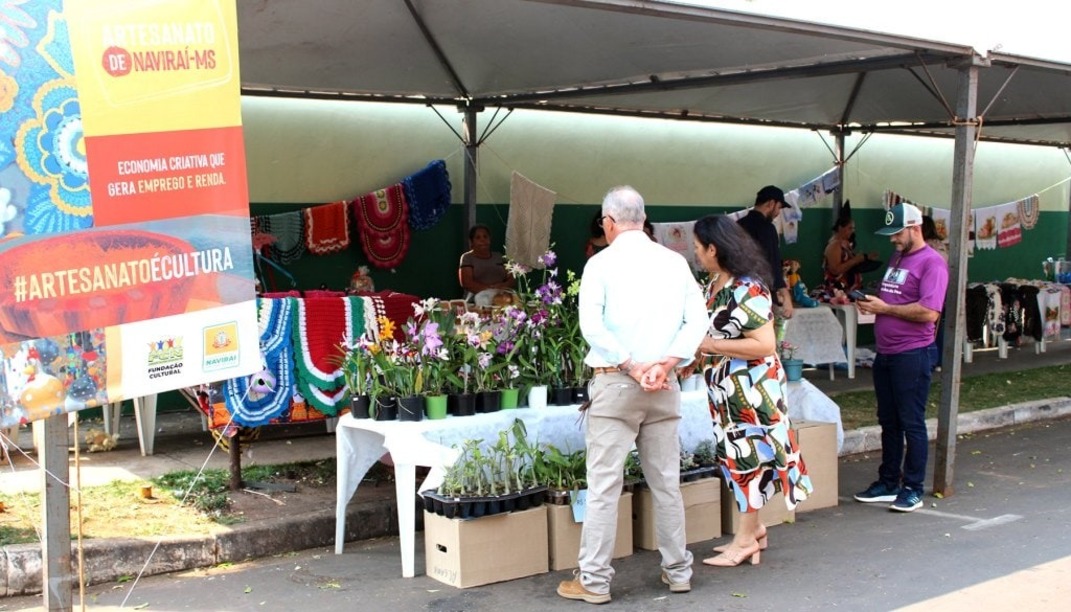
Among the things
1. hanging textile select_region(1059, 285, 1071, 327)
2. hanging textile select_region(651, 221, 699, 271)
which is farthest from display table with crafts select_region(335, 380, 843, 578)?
hanging textile select_region(1059, 285, 1071, 327)

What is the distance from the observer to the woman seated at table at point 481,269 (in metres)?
10.6

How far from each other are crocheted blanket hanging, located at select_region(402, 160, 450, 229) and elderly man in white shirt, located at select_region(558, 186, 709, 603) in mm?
6023

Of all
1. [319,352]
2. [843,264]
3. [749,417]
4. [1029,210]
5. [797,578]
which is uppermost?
[1029,210]

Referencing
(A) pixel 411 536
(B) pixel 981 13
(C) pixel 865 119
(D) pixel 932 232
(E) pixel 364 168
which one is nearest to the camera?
(A) pixel 411 536

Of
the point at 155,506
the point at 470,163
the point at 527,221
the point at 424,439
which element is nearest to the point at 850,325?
the point at 527,221

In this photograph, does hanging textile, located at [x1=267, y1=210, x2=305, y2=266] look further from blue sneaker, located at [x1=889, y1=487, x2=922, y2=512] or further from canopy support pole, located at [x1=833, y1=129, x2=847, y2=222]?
canopy support pole, located at [x1=833, y1=129, x2=847, y2=222]

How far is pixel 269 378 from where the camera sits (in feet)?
22.4

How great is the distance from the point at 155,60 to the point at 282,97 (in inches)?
A: 251

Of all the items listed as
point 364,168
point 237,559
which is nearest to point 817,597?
point 237,559

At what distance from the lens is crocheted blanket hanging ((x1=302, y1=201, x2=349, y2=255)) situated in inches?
408

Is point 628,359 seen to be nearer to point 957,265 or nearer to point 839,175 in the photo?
point 957,265

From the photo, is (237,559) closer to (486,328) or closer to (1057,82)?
(486,328)

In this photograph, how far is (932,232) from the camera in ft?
38.2

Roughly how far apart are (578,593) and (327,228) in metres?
5.92
